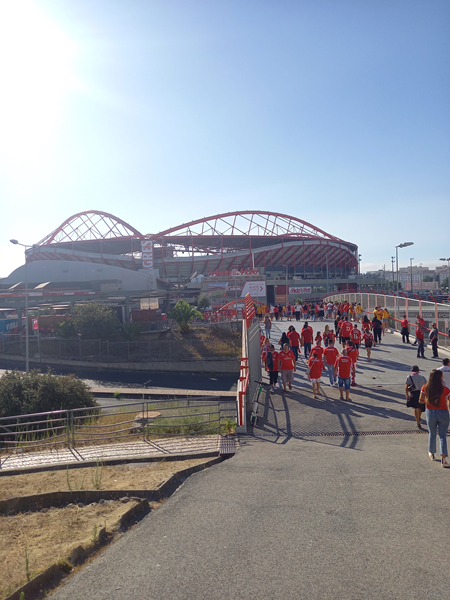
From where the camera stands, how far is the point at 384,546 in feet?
12.1

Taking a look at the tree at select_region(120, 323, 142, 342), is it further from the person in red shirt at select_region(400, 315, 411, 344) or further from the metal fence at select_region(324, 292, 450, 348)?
the person in red shirt at select_region(400, 315, 411, 344)

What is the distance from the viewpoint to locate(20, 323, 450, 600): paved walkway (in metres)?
3.24

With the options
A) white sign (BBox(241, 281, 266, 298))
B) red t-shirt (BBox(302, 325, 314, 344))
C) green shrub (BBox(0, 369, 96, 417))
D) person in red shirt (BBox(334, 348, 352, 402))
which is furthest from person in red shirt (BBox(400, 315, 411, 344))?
white sign (BBox(241, 281, 266, 298))

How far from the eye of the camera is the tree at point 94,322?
30234 mm

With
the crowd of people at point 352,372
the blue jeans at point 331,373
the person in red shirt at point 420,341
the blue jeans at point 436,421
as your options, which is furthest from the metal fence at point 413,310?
the blue jeans at point 436,421

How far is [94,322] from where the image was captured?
99.8 feet

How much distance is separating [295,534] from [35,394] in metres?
11.2

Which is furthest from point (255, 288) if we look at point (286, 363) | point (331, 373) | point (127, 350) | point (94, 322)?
point (286, 363)

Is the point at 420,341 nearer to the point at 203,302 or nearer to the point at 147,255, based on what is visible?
the point at 203,302

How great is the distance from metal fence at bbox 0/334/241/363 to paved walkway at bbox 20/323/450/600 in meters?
20.0

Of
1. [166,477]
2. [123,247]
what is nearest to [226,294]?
[166,477]

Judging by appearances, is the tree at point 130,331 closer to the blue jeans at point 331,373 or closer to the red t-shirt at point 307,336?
the red t-shirt at point 307,336

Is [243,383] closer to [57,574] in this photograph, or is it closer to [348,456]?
[348,456]

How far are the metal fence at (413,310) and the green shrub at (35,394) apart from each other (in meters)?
13.8
